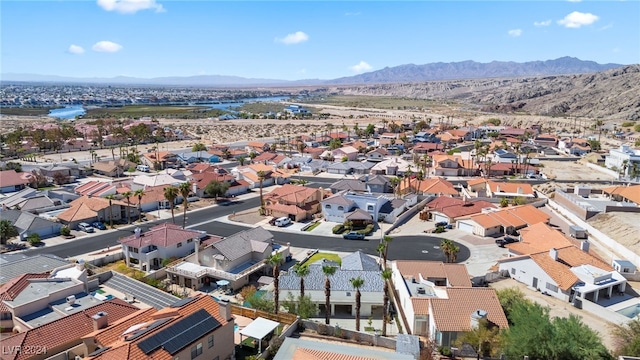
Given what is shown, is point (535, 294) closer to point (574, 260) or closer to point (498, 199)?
point (574, 260)

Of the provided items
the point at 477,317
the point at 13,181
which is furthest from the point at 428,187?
the point at 13,181

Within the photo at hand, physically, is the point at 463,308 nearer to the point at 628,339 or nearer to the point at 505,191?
the point at 628,339

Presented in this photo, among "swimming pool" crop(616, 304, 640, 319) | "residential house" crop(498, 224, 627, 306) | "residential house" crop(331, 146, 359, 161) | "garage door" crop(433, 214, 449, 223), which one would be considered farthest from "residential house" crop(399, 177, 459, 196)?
"swimming pool" crop(616, 304, 640, 319)

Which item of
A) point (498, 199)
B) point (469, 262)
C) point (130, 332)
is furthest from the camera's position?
point (498, 199)

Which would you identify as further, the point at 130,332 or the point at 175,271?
the point at 175,271

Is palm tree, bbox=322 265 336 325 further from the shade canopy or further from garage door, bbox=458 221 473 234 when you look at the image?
garage door, bbox=458 221 473 234

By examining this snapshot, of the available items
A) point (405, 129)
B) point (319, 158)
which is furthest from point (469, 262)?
point (405, 129)
